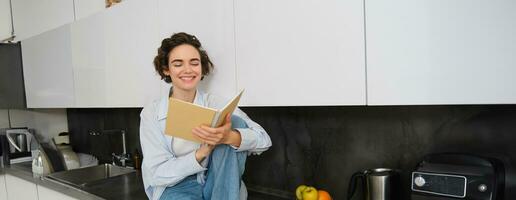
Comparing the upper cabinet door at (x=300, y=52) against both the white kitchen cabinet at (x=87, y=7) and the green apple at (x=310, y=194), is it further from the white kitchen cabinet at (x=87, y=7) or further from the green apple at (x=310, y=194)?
the white kitchen cabinet at (x=87, y=7)

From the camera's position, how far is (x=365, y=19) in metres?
0.94

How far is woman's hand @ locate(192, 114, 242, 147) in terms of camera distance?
3.41ft

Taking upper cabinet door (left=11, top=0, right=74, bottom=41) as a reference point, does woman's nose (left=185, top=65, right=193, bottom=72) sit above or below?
below

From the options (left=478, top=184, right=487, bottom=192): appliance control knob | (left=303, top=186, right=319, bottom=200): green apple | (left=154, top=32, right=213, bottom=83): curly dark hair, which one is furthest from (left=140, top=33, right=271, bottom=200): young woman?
(left=478, top=184, right=487, bottom=192): appliance control knob

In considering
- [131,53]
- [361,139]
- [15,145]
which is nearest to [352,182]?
[361,139]

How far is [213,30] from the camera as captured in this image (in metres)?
1.31

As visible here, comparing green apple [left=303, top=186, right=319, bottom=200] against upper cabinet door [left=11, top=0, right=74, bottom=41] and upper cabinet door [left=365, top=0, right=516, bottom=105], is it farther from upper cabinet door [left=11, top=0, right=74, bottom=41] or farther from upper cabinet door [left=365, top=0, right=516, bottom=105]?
upper cabinet door [left=11, top=0, right=74, bottom=41]

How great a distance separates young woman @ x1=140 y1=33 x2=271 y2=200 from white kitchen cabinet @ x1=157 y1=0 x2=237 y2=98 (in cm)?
4

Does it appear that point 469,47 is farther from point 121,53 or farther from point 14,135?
point 14,135

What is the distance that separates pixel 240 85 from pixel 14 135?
2.33 m

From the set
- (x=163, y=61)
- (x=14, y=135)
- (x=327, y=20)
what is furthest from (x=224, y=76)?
(x=14, y=135)

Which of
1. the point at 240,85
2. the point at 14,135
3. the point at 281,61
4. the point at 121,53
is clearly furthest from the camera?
the point at 14,135

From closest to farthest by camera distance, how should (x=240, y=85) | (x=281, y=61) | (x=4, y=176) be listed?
(x=281, y=61)
(x=240, y=85)
(x=4, y=176)

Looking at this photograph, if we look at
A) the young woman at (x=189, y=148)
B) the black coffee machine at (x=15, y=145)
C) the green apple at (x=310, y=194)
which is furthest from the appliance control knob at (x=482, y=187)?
the black coffee machine at (x=15, y=145)
